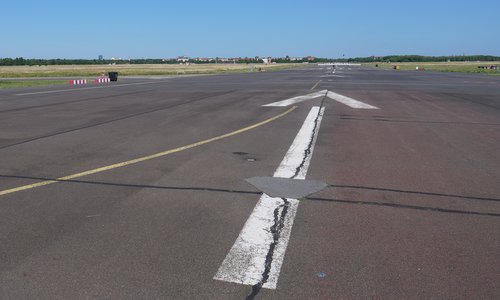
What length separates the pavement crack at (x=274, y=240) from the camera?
349 cm

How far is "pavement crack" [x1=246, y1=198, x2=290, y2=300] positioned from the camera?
11.4 feet

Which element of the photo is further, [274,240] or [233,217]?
[233,217]

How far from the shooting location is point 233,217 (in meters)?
5.00

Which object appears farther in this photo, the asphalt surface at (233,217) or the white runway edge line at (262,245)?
the white runway edge line at (262,245)

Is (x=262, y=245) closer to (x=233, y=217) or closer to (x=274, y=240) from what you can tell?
(x=274, y=240)

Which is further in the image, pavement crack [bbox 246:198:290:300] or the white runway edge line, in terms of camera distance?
the white runway edge line

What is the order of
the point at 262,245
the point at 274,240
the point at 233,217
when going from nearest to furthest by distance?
the point at 262,245 < the point at 274,240 < the point at 233,217

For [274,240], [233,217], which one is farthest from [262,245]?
[233,217]

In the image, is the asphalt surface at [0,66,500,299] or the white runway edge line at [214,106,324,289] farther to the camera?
the white runway edge line at [214,106,324,289]

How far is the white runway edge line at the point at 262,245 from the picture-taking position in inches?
145

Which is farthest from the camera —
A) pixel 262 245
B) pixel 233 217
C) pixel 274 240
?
pixel 233 217

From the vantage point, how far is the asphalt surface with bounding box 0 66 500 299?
3.56 metres

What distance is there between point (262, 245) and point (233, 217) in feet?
2.52

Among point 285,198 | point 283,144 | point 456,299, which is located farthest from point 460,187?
point 283,144
